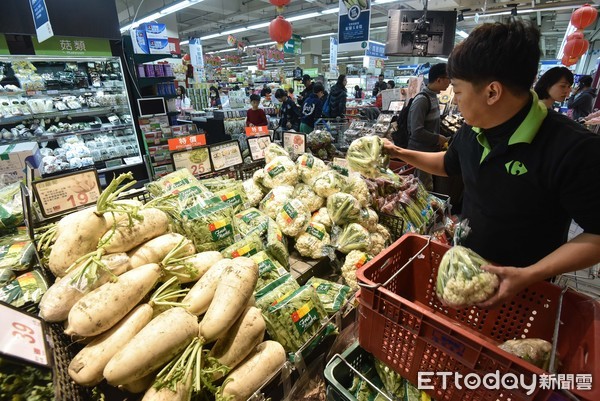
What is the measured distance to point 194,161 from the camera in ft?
7.64

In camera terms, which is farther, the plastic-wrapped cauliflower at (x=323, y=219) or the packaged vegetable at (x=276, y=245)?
the plastic-wrapped cauliflower at (x=323, y=219)

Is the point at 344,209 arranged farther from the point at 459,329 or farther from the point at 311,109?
the point at 311,109

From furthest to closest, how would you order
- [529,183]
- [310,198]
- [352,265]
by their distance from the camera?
1. [310,198]
2. [352,265]
3. [529,183]

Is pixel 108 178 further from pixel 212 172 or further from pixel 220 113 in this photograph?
pixel 220 113

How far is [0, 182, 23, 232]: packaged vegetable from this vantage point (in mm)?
1655

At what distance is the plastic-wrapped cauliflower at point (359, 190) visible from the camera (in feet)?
6.81

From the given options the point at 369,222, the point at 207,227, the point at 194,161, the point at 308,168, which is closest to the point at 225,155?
the point at 194,161

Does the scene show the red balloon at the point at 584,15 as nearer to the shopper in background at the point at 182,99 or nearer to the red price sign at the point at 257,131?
the red price sign at the point at 257,131

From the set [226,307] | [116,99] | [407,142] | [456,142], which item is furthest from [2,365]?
[116,99]

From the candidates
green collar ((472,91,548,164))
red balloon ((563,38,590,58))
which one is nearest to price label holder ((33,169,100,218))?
green collar ((472,91,548,164))

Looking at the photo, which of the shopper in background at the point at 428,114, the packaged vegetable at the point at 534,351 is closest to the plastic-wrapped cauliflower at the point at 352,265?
the packaged vegetable at the point at 534,351

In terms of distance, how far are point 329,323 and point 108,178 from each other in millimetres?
5133

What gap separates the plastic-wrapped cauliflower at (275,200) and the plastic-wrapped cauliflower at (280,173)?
0.23 feet

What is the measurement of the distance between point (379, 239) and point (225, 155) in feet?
4.66
